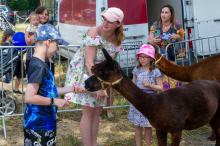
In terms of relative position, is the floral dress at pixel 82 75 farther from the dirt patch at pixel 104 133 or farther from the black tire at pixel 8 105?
the black tire at pixel 8 105

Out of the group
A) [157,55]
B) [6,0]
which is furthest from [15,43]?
[6,0]

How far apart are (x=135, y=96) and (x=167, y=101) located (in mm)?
355

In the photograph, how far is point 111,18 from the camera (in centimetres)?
446

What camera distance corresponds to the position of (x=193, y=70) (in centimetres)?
592

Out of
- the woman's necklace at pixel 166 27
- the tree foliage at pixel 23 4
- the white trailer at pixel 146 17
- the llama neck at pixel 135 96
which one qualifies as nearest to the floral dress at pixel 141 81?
the llama neck at pixel 135 96

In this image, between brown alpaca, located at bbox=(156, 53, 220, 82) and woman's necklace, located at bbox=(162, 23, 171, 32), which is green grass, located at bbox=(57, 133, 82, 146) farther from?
woman's necklace, located at bbox=(162, 23, 171, 32)

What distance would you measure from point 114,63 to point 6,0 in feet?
195

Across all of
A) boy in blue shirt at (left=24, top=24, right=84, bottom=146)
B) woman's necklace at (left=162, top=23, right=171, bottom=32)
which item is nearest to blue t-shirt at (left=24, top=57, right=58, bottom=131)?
boy in blue shirt at (left=24, top=24, right=84, bottom=146)

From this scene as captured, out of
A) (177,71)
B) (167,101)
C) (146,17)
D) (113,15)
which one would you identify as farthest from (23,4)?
(167,101)

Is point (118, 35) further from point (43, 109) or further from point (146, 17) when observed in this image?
point (146, 17)

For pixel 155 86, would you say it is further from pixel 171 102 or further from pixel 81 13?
pixel 81 13

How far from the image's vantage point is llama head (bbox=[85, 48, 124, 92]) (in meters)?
4.01

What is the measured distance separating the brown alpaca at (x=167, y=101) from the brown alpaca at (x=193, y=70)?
1.06 meters

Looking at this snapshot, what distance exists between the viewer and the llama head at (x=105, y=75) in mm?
4008
